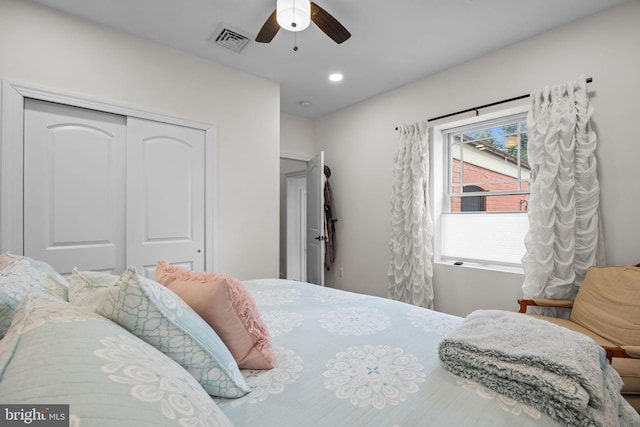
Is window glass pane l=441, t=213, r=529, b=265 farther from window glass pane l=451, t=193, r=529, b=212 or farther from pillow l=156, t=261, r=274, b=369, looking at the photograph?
pillow l=156, t=261, r=274, b=369

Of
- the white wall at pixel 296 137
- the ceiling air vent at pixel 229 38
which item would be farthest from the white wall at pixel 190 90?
the white wall at pixel 296 137

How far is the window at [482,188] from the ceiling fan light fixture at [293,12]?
1.98 metres

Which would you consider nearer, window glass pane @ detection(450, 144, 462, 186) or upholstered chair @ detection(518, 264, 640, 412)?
upholstered chair @ detection(518, 264, 640, 412)

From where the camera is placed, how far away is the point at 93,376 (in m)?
0.44

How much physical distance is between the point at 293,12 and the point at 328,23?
27cm

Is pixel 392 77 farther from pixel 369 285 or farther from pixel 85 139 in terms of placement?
pixel 85 139

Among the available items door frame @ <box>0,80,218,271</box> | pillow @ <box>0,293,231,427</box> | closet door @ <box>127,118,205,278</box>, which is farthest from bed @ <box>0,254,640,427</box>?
closet door @ <box>127,118,205,278</box>

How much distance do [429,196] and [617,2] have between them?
201 cm

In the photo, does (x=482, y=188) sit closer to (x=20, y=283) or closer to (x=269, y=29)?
(x=269, y=29)

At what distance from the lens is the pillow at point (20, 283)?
81 centimetres

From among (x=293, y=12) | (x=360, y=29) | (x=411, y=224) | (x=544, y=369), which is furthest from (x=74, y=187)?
(x=411, y=224)
